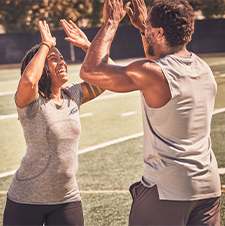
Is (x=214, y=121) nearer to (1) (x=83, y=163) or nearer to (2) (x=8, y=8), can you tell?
(1) (x=83, y=163)

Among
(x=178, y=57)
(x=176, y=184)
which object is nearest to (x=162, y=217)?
(x=176, y=184)

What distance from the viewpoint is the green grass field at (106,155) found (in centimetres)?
542

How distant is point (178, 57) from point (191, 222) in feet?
3.19

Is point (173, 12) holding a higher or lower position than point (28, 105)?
higher

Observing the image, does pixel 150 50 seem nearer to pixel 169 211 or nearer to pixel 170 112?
pixel 170 112

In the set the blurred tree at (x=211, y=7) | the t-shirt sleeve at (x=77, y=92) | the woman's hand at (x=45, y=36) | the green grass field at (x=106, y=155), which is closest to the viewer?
the woman's hand at (x=45, y=36)

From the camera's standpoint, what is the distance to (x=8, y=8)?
3297 cm

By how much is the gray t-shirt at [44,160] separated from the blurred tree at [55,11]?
30227 millimetres

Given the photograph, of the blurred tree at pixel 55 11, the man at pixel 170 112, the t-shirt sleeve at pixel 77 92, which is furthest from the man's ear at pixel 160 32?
the blurred tree at pixel 55 11

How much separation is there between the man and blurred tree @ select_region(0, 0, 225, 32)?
Answer: 30870mm

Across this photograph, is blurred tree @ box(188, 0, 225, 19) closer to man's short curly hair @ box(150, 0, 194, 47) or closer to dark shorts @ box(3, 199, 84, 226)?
dark shorts @ box(3, 199, 84, 226)

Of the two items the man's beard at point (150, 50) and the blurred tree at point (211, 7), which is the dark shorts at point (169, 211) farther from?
the blurred tree at point (211, 7)

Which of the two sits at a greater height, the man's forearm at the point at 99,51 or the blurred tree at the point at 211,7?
the man's forearm at the point at 99,51

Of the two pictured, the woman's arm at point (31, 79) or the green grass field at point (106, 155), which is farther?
the green grass field at point (106, 155)
